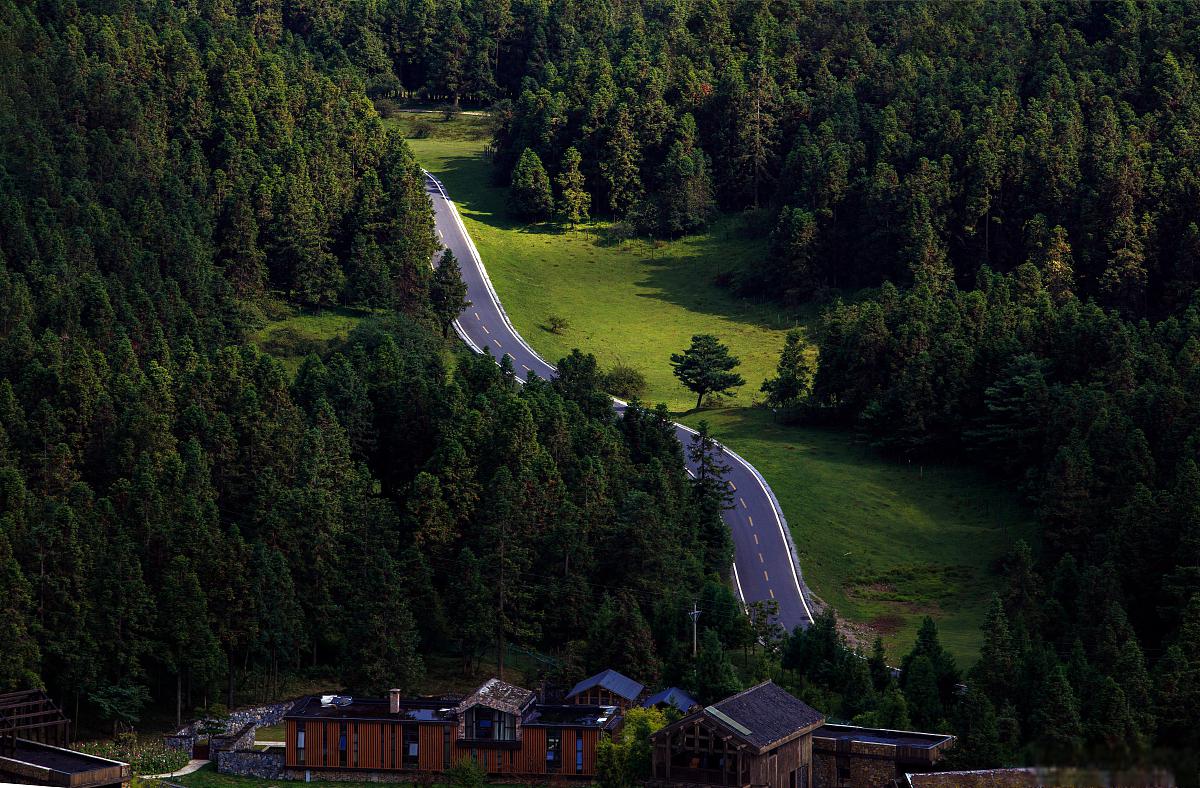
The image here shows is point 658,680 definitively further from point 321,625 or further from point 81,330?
point 81,330

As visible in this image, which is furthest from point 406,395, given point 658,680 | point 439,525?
point 658,680

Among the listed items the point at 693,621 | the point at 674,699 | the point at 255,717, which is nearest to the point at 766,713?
the point at 674,699

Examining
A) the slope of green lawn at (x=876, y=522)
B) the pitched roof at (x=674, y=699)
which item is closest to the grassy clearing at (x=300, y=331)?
the slope of green lawn at (x=876, y=522)

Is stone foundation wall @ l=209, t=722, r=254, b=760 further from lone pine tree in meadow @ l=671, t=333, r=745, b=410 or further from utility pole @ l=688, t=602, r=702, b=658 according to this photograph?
lone pine tree in meadow @ l=671, t=333, r=745, b=410

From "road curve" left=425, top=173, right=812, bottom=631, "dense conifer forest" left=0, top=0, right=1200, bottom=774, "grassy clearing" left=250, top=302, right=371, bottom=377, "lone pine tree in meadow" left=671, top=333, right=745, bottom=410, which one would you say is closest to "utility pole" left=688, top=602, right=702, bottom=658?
"dense conifer forest" left=0, top=0, right=1200, bottom=774

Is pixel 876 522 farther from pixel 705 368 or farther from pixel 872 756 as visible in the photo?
pixel 872 756

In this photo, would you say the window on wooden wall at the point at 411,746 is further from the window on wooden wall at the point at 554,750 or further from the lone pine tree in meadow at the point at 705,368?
the lone pine tree in meadow at the point at 705,368
